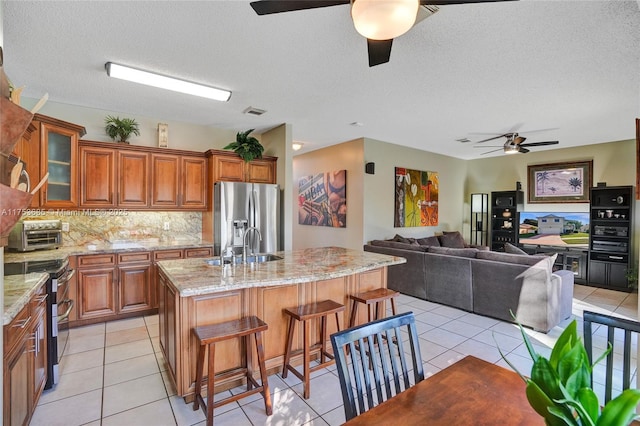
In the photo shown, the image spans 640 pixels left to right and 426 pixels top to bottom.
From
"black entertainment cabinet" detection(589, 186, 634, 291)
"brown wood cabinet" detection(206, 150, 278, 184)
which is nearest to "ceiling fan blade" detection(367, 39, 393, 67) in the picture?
"brown wood cabinet" detection(206, 150, 278, 184)

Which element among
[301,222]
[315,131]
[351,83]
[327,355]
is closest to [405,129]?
[315,131]

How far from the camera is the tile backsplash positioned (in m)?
4.05

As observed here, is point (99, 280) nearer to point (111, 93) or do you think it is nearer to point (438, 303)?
point (111, 93)

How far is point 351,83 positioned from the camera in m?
3.24

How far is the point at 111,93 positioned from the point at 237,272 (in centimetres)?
272

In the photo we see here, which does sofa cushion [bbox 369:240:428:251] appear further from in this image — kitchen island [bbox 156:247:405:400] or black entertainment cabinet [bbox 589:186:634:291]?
black entertainment cabinet [bbox 589:186:634:291]

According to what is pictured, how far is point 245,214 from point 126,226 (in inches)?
66.7

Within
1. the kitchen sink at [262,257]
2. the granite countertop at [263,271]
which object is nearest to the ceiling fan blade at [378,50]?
the granite countertop at [263,271]

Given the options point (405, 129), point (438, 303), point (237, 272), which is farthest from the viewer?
point (405, 129)

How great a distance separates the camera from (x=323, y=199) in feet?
22.2

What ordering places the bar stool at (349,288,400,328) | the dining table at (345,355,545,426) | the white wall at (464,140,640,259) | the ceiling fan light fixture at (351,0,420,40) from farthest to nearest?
the white wall at (464,140,640,259), the bar stool at (349,288,400,328), the ceiling fan light fixture at (351,0,420,40), the dining table at (345,355,545,426)

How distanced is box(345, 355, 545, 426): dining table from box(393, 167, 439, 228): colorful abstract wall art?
515cm

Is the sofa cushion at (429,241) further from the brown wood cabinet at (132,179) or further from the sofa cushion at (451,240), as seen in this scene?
the brown wood cabinet at (132,179)

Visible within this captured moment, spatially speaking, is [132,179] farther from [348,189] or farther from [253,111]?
[348,189]
